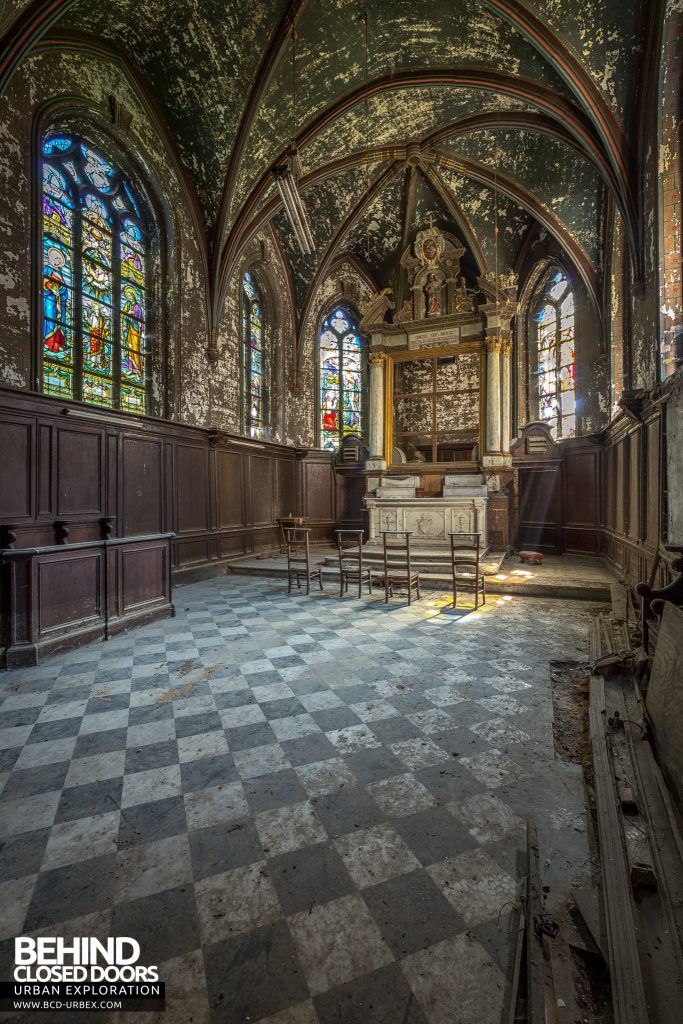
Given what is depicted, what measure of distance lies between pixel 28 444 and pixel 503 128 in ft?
38.2

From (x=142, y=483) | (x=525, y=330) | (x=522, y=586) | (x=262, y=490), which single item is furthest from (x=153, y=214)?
(x=522, y=586)

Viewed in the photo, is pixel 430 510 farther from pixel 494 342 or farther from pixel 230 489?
pixel 230 489

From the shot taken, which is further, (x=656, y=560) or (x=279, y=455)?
(x=279, y=455)

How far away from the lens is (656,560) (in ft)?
16.7

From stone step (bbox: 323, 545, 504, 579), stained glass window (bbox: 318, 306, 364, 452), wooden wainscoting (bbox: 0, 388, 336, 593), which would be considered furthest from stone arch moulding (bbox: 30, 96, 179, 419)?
stained glass window (bbox: 318, 306, 364, 452)

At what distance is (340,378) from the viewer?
14.0 metres

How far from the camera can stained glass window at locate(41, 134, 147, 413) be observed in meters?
6.92

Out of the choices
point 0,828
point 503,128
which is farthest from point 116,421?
point 503,128

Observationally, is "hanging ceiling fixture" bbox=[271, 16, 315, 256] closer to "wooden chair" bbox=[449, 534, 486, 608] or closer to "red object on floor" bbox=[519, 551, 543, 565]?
"wooden chair" bbox=[449, 534, 486, 608]

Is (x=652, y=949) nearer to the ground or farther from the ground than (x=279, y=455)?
nearer to the ground

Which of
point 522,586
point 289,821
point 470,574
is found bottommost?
point 289,821

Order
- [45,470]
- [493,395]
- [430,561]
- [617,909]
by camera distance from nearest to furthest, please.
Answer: [617,909], [45,470], [430,561], [493,395]

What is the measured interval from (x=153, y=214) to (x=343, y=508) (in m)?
8.88

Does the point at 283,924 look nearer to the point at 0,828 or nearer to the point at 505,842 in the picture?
the point at 505,842
